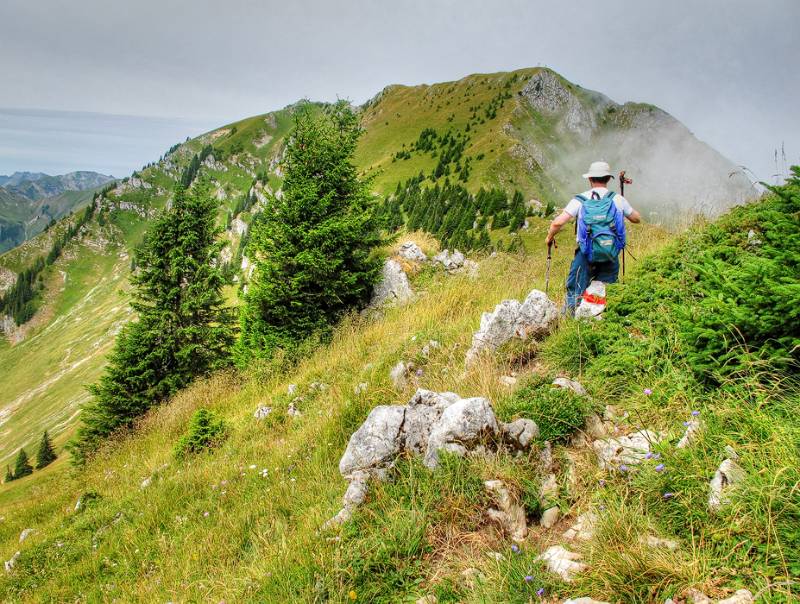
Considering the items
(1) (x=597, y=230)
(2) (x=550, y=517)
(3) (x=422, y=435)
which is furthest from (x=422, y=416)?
(1) (x=597, y=230)

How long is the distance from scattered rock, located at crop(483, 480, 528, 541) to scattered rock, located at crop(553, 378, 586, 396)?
4.49 ft

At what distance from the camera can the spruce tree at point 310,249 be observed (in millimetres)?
11523

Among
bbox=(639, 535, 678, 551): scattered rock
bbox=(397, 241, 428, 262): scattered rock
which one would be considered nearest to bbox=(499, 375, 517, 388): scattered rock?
bbox=(639, 535, 678, 551): scattered rock

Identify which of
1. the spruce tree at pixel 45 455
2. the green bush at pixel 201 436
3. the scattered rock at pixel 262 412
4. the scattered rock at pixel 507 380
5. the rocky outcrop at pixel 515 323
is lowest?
the spruce tree at pixel 45 455

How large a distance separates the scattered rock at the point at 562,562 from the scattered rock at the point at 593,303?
3294mm

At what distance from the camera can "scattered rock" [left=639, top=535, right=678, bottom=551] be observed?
2362 millimetres

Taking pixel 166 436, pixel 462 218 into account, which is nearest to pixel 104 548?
pixel 166 436

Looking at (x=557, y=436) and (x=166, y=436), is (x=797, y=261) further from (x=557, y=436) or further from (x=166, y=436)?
(x=166, y=436)

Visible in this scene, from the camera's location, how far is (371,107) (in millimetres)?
187750

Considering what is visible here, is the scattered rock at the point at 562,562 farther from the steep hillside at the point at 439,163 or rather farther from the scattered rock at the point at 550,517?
the steep hillside at the point at 439,163

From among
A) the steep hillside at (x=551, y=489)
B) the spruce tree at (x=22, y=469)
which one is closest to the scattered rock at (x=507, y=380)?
the steep hillside at (x=551, y=489)

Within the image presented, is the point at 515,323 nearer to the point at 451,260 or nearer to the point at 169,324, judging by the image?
the point at 451,260

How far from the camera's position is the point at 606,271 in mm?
6020

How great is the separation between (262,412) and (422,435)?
182 inches
